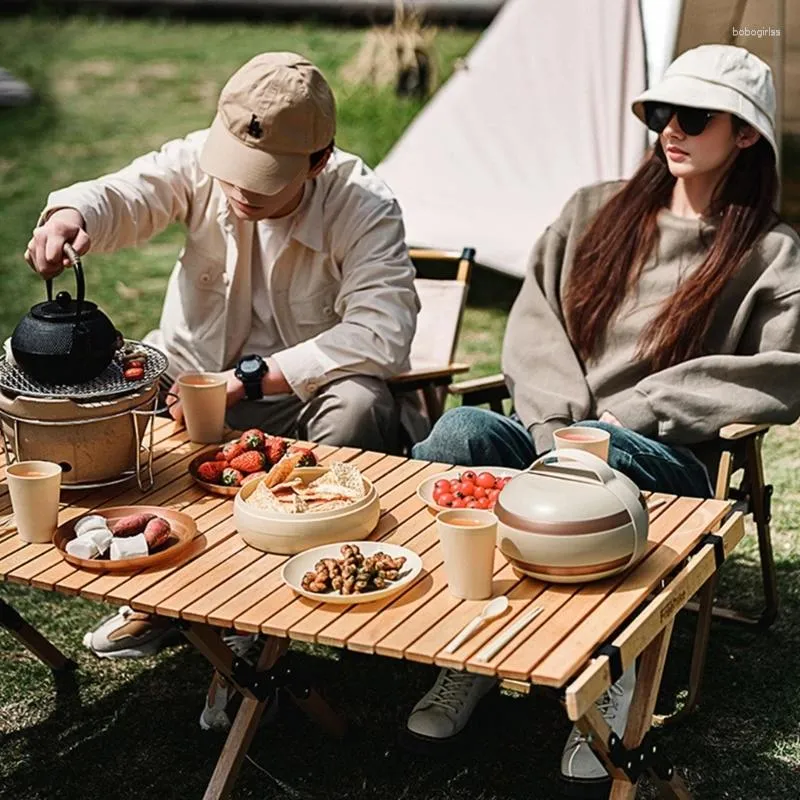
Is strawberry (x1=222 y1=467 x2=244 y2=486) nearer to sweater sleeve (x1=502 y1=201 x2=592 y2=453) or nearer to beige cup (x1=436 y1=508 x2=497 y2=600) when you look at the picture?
beige cup (x1=436 y1=508 x2=497 y2=600)

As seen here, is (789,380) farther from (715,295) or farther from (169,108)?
(169,108)

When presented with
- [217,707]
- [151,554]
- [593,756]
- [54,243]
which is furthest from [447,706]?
[54,243]

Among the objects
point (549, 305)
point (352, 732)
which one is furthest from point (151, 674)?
point (549, 305)

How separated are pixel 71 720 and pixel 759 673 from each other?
176 centimetres

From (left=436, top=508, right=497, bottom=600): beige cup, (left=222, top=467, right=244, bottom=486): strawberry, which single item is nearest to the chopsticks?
(left=436, top=508, right=497, bottom=600): beige cup

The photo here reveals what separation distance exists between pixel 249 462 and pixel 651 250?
49.6 inches

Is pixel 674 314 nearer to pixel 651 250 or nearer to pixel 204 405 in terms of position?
pixel 651 250

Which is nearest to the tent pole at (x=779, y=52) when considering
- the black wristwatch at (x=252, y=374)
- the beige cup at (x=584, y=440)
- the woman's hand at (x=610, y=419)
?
the woman's hand at (x=610, y=419)

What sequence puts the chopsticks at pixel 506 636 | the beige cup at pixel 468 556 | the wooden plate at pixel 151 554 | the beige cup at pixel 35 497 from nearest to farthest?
the chopsticks at pixel 506 636
the beige cup at pixel 468 556
the wooden plate at pixel 151 554
the beige cup at pixel 35 497

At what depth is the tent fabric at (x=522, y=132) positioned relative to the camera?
6.68 m

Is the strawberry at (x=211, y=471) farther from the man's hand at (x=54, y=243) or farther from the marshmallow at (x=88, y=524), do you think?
the man's hand at (x=54, y=243)

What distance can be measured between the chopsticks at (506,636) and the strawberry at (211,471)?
0.93 meters

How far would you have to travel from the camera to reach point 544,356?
13.0 feet

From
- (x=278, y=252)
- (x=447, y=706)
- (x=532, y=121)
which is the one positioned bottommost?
(x=447, y=706)
